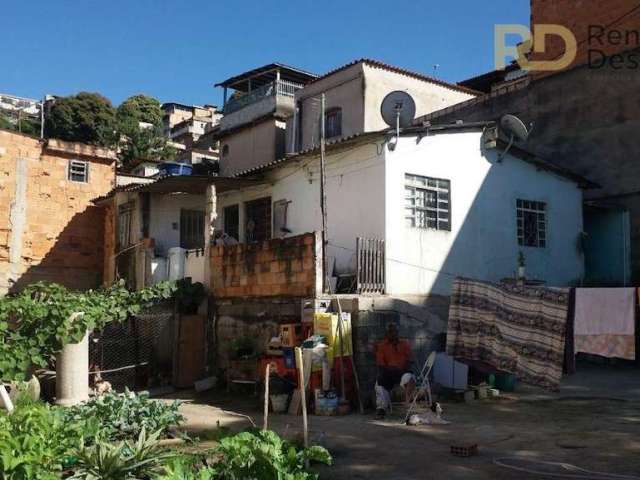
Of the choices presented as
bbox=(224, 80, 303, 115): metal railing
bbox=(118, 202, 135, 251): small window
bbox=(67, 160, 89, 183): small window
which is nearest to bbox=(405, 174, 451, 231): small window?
bbox=(118, 202, 135, 251): small window

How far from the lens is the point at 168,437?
831cm

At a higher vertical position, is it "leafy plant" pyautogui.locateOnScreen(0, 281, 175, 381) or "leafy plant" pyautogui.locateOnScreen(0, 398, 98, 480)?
"leafy plant" pyautogui.locateOnScreen(0, 281, 175, 381)

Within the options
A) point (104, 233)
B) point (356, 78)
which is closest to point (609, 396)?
point (356, 78)

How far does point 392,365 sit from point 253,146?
16352 millimetres

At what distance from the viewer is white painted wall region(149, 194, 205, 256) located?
57.6 feet

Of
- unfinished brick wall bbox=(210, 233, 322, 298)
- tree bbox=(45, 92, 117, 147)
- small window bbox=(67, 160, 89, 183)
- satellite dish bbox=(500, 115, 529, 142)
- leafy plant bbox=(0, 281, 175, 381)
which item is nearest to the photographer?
leafy plant bbox=(0, 281, 175, 381)

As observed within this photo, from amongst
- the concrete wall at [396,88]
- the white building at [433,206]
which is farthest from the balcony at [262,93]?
the white building at [433,206]

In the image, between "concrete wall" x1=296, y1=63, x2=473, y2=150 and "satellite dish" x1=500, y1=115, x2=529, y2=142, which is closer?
"satellite dish" x1=500, y1=115, x2=529, y2=142

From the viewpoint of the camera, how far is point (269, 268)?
41.4 ft

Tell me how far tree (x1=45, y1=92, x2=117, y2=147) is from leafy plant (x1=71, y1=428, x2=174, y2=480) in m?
34.4

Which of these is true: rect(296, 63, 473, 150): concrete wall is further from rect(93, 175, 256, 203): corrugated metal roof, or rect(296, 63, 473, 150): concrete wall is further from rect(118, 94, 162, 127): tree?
rect(118, 94, 162, 127): tree

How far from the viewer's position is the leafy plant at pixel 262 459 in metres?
5.70

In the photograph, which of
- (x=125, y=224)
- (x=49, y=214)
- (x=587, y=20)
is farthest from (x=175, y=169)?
(x=587, y=20)

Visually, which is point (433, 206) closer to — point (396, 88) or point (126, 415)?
point (126, 415)
